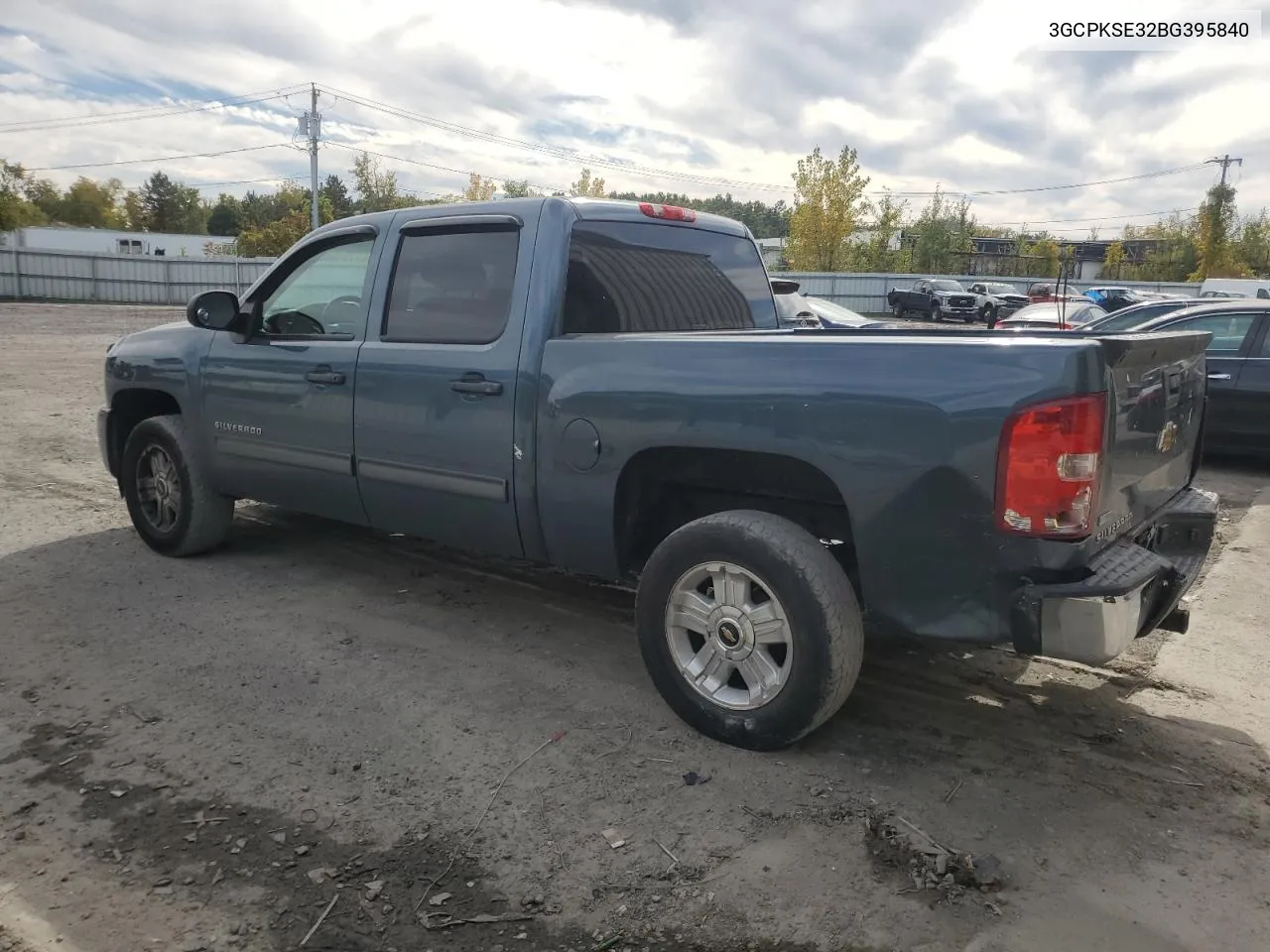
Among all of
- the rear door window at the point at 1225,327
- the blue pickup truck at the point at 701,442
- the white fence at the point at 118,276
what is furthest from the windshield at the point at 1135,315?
the white fence at the point at 118,276

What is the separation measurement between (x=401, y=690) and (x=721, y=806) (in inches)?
58.3

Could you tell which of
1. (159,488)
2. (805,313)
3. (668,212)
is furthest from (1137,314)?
(159,488)

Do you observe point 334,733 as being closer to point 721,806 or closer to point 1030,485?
point 721,806

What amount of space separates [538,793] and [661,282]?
7.67ft

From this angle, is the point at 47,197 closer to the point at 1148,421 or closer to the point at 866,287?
the point at 866,287

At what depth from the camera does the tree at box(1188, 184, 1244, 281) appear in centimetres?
4947

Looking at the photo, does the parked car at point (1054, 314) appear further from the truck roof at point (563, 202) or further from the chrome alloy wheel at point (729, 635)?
the chrome alloy wheel at point (729, 635)

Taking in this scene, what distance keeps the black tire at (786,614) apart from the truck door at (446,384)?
87cm

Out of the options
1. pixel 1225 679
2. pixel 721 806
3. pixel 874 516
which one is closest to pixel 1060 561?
pixel 874 516

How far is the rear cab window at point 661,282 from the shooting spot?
4.05m

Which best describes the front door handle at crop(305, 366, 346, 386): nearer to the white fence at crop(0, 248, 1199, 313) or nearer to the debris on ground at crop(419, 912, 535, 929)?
the debris on ground at crop(419, 912, 535, 929)

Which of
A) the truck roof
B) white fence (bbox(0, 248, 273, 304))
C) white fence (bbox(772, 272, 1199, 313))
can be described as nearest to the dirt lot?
the truck roof

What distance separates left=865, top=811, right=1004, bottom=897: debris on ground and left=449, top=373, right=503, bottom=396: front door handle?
2.13m

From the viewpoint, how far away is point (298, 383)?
476 cm
